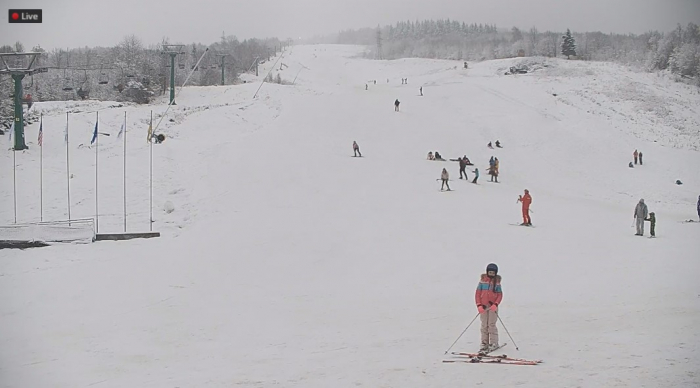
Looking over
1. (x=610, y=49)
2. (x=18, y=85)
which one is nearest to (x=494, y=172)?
(x=18, y=85)

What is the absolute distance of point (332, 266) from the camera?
1870 centimetres

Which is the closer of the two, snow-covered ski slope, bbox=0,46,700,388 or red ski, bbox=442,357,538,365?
red ski, bbox=442,357,538,365

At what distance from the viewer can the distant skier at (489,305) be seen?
34.3 feet

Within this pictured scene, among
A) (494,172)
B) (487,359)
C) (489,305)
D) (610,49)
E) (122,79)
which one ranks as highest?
(610,49)

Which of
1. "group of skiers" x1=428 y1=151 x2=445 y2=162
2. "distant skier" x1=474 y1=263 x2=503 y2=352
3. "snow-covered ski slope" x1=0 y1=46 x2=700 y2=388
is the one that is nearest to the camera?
"snow-covered ski slope" x1=0 y1=46 x2=700 y2=388

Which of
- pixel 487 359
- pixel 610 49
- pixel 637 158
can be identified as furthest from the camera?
pixel 610 49

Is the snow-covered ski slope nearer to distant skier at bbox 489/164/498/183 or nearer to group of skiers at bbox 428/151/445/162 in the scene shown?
group of skiers at bbox 428/151/445/162

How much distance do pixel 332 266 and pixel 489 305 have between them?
8726 mm

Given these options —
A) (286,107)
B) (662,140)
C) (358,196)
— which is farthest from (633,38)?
(358,196)

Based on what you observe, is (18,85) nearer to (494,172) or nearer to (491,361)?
(494,172)

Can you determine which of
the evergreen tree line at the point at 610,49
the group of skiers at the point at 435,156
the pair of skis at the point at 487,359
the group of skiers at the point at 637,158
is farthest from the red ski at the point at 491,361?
the group of skiers at the point at 637,158

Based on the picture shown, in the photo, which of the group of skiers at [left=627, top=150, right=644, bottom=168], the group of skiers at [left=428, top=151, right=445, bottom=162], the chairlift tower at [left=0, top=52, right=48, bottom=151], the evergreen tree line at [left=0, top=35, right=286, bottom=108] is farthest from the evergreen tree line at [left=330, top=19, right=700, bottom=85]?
the evergreen tree line at [left=0, top=35, right=286, bottom=108]

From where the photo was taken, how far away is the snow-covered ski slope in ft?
33.8

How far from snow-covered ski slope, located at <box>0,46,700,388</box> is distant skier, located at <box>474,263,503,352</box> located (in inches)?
15.2
